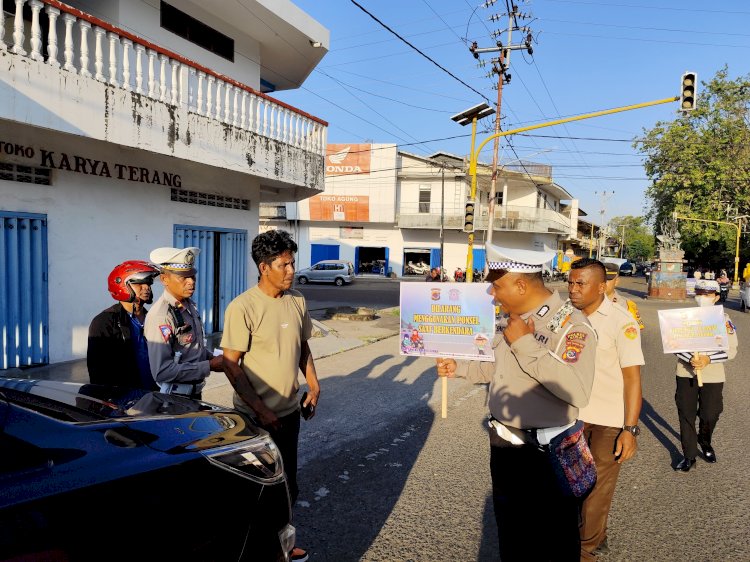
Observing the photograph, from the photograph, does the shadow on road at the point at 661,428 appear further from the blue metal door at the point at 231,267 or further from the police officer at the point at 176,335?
the blue metal door at the point at 231,267

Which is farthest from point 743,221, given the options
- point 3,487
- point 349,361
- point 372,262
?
point 3,487

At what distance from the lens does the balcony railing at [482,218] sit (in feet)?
129

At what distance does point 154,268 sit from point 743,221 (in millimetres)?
48992

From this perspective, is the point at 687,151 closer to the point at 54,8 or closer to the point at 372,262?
the point at 372,262

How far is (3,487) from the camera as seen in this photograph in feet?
3.85

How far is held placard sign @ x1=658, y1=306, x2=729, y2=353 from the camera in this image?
14.6 feet

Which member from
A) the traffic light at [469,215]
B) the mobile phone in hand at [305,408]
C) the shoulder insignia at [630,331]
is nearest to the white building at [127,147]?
the traffic light at [469,215]

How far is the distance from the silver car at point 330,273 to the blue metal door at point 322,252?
846 cm

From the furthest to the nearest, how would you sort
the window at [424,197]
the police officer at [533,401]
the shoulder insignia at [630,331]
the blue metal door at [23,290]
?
1. the window at [424,197]
2. the blue metal door at [23,290]
3. the shoulder insignia at [630,331]
4. the police officer at [533,401]

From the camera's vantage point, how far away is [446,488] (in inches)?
158

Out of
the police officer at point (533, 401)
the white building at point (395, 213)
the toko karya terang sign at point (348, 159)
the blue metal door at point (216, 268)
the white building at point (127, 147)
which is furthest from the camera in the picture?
the white building at point (395, 213)

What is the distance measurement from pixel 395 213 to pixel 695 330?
117 feet

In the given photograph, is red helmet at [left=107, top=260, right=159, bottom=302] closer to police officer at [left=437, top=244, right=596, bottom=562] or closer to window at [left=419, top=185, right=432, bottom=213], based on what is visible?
police officer at [left=437, top=244, right=596, bottom=562]

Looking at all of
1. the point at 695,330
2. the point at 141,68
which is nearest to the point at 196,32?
the point at 141,68
